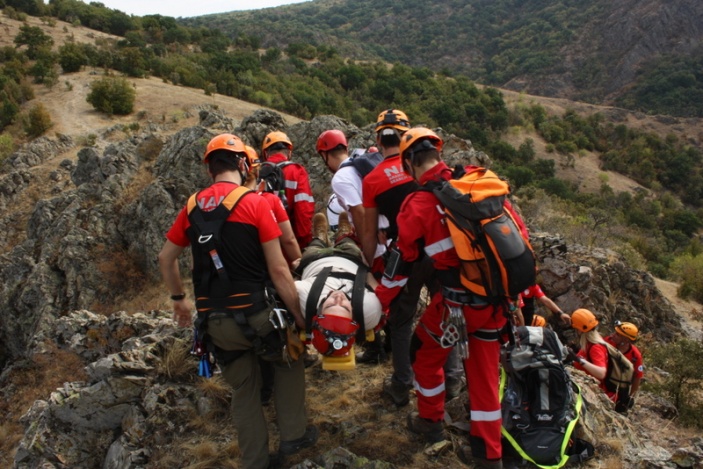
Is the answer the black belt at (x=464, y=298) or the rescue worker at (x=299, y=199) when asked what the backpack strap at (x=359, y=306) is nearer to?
the black belt at (x=464, y=298)

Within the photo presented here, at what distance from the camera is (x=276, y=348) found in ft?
11.1

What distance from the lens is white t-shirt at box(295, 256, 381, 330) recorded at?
323 cm

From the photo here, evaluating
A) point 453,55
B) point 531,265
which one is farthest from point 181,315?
point 453,55

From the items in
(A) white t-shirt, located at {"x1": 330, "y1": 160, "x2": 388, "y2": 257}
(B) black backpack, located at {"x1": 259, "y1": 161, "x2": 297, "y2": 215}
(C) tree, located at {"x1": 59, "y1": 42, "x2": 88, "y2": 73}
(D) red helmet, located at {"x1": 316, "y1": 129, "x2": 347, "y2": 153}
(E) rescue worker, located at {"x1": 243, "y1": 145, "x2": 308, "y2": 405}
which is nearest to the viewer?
(E) rescue worker, located at {"x1": 243, "y1": 145, "x2": 308, "y2": 405}

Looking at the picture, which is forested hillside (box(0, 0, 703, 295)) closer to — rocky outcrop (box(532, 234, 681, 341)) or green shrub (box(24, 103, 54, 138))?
green shrub (box(24, 103, 54, 138))

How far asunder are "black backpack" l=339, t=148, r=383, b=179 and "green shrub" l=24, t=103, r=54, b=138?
24135 mm

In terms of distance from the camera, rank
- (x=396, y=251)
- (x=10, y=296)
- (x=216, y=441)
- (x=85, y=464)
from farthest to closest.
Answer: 1. (x=10, y=296)
2. (x=85, y=464)
3. (x=216, y=441)
4. (x=396, y=251)

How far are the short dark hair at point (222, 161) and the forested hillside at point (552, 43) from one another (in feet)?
193

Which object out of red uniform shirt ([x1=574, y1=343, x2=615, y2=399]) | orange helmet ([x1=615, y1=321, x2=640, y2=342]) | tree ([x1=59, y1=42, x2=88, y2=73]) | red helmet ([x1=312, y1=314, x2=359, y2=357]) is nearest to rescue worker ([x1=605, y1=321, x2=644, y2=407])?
orange helmet ([x1=615, y1=321, x2=640, y2=342])

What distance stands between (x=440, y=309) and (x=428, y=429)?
1.18m

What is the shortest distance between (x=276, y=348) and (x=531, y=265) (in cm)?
195

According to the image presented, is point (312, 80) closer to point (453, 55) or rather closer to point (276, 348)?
point (276, 348)

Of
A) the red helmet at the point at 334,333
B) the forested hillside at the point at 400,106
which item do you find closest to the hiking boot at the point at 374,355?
the red helmet at the point at 334,333

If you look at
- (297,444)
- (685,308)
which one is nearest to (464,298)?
(297,444)
